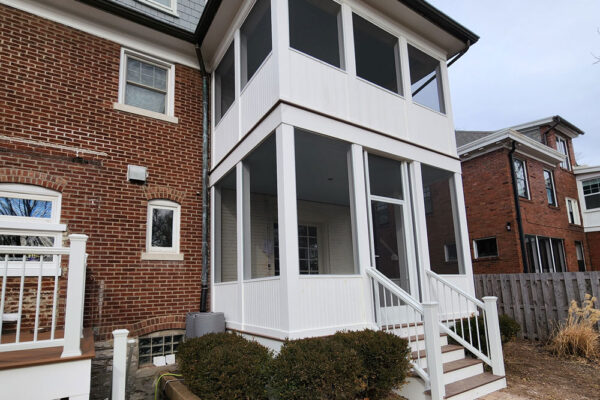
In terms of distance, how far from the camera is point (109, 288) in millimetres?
6082

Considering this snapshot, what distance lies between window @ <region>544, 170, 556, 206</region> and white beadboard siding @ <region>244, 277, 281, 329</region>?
46.3 feet

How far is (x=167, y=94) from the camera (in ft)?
24.4

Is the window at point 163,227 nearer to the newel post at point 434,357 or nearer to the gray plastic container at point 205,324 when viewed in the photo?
the gray plastic container at point 205,324

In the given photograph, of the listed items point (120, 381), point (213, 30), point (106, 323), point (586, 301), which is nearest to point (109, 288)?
point (106, 323)

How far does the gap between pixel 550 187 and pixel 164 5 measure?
15.4m

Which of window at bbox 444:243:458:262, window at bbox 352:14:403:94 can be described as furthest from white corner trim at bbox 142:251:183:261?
window at bbox 444:243:458:262

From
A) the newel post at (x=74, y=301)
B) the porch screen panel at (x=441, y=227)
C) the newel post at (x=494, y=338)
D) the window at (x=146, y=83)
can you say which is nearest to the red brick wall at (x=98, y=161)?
the window at (x=146, y=83)

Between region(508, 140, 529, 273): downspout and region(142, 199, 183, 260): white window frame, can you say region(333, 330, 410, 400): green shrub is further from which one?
region(508, 140, 529, 273): downspout

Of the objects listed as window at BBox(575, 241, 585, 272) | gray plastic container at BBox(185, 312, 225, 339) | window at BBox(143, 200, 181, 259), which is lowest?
gray plastic container at BBox(185, 312, 225, 339)

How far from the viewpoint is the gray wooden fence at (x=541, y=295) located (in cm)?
759

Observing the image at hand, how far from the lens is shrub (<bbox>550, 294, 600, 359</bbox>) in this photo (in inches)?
264

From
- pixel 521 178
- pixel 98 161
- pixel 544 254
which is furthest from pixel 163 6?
pixel 544 254

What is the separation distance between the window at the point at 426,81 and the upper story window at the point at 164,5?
5088 millimetres

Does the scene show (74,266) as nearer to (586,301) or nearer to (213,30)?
(213,30)
